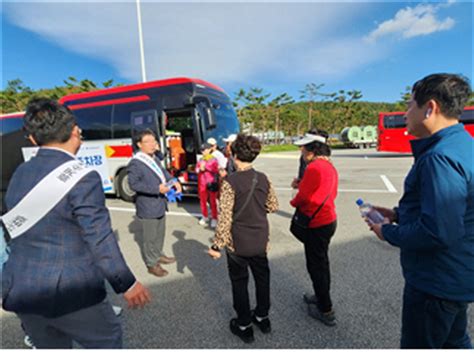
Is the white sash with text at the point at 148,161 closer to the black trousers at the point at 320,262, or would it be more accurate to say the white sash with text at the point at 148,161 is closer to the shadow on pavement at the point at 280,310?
the shadow on pavement at the point at 280,310

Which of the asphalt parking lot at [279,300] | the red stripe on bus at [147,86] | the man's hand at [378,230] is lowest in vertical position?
the asphalt parking lot at [279,300]

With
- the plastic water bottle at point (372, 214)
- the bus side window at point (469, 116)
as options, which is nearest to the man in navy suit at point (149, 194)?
the plastic water bottle at point (372, 214)

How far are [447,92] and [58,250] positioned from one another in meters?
2.09

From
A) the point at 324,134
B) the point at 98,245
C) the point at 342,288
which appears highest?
the point at 324,134

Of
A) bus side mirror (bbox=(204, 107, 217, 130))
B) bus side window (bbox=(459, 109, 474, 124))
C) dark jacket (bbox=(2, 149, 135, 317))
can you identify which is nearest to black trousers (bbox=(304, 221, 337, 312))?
dark jacket (bbox=(2, 149, 135, 317))

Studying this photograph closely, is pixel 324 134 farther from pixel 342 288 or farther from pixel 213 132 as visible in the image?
pixel 213 132

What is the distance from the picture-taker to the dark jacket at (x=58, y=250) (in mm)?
1234

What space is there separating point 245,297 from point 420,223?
1478mm

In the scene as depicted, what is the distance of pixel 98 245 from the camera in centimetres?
126

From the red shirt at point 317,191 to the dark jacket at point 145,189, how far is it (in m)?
1.77

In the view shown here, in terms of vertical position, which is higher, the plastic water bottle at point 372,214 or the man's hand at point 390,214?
the plastic water bottle at point 372,214

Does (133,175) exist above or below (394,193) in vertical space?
above

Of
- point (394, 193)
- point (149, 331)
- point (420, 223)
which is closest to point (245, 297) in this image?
point (149, 331)

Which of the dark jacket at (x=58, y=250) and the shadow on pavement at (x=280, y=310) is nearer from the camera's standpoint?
the dark jacket at (x=58, y=250)
